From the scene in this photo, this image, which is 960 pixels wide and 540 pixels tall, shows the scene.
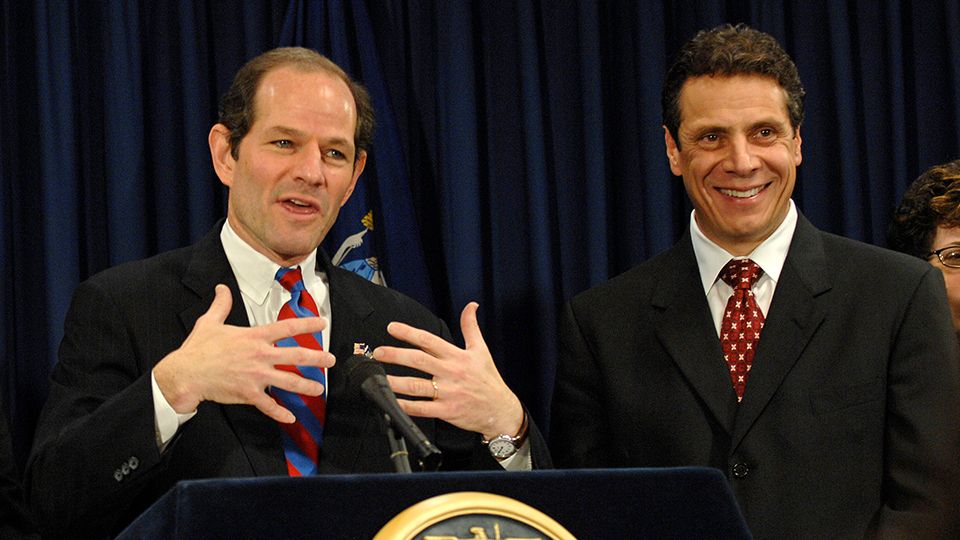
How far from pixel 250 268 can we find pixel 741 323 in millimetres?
1040

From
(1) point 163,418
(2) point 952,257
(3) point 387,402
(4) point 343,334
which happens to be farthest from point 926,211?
(1) point 163,418

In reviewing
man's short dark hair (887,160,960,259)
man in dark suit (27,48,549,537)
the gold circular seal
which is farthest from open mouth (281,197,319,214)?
man's short dark hair (887,160,960,259)

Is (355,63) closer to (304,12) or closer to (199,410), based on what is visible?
(304,12)

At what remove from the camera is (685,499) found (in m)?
1.51

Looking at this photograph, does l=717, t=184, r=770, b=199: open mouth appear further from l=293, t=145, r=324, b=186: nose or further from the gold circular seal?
the gold circular seal

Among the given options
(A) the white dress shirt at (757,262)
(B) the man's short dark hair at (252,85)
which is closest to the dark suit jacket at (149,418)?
(B) the man's short dark hair at (252,85)

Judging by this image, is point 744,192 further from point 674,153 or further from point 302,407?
point 302,407

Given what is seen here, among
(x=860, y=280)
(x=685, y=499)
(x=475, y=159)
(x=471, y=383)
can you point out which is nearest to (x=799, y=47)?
(x=475, y=159)

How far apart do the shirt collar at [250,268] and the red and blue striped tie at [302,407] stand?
3 cm

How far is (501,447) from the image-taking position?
2145 millimetres

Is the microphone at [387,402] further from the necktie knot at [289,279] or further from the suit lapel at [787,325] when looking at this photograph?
the suit lapel at [787,325]

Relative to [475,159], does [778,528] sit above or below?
below

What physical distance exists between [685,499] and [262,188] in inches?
52.0

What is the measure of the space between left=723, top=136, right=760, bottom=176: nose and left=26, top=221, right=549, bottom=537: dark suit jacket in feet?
2.47
